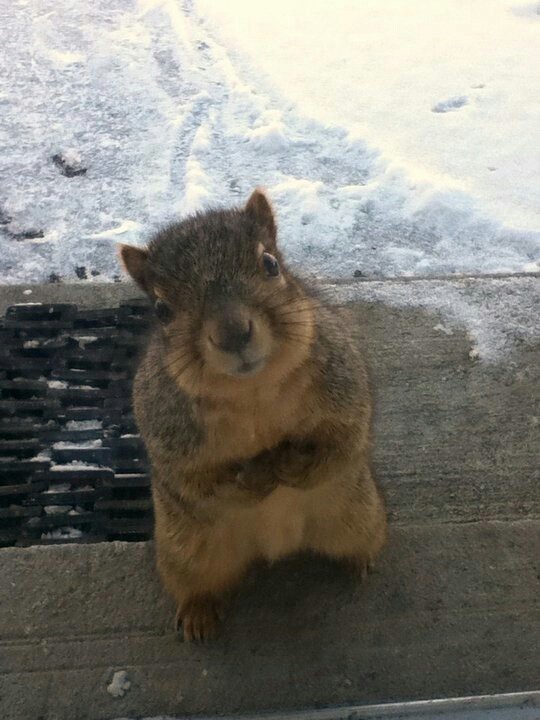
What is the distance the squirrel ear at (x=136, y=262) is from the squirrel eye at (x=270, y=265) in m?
0.35

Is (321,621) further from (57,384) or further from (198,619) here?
(57,384)

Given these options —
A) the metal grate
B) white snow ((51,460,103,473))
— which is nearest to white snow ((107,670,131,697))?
the metal grate

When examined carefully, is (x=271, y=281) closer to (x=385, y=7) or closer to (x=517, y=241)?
(x=517, y=241)

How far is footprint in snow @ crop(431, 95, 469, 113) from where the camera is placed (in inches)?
205

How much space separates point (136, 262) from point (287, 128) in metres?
3.23

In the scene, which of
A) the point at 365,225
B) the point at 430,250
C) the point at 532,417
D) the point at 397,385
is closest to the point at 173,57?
the point at 365,225

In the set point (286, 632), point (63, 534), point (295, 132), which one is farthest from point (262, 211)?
point (295, 132)

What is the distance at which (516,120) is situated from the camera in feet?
16.6

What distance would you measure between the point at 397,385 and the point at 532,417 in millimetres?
508

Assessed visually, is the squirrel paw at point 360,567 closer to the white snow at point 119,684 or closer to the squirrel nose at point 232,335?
the white snow at point 119,684

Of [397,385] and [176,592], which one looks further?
[397,385]

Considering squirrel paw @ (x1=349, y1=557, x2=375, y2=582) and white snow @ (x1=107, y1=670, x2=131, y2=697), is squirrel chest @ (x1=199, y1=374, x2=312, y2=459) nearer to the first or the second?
squirrel paw @ (x1=349, y1=557, x2=375, y2=582)

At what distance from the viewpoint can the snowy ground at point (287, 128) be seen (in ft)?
13.6

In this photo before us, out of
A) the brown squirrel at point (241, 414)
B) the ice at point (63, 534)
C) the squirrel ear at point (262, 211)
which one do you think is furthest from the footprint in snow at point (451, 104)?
the ice at point (63, 534)
